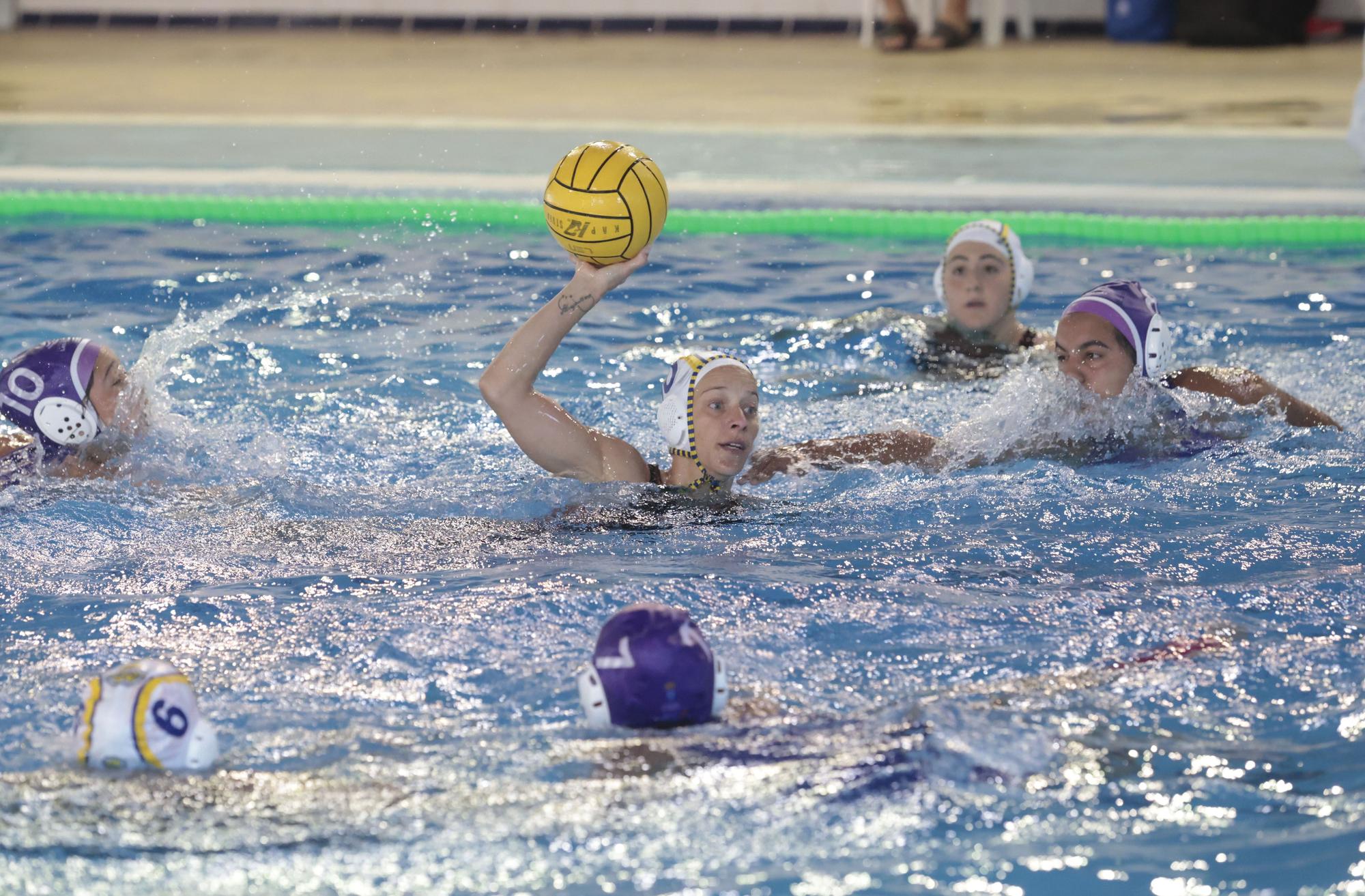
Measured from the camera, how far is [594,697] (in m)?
2.81

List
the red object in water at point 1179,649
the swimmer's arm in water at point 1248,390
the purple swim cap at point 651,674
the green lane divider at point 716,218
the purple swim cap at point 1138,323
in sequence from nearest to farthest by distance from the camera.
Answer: the purple swim cap at point 651,674
the red object in water at point 1179,649
the purple swim cap at point 1138,323
the swimmer's arm in water at point 1248,390
the green lane divider at point 716,218

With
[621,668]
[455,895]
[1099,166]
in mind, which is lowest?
[455,895]

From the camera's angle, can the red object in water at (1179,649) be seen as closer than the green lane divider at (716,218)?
Yes

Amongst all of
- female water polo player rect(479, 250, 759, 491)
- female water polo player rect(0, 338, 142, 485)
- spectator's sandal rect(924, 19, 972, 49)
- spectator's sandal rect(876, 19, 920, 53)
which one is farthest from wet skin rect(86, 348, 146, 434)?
spectator's sandal rect(924, 19, 972, 49)

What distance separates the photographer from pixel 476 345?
6324 millimetres

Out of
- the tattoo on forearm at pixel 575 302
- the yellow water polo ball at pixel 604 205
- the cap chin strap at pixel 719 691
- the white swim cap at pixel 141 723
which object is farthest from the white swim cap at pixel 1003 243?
the white swim cap at pixel 141 723

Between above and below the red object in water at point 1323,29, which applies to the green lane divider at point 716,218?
below

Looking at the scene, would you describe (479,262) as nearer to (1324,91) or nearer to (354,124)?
(354,124)

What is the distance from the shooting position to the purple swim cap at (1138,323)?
185 inches

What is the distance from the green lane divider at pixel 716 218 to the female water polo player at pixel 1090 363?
302 cm

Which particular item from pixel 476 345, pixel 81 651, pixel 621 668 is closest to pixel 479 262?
pixel 476 345

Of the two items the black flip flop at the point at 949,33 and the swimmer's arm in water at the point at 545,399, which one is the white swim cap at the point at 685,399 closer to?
the swimmer's arm in water at the point at 545,399

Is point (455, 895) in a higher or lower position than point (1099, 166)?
lower

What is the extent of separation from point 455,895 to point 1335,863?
57.0 inches
